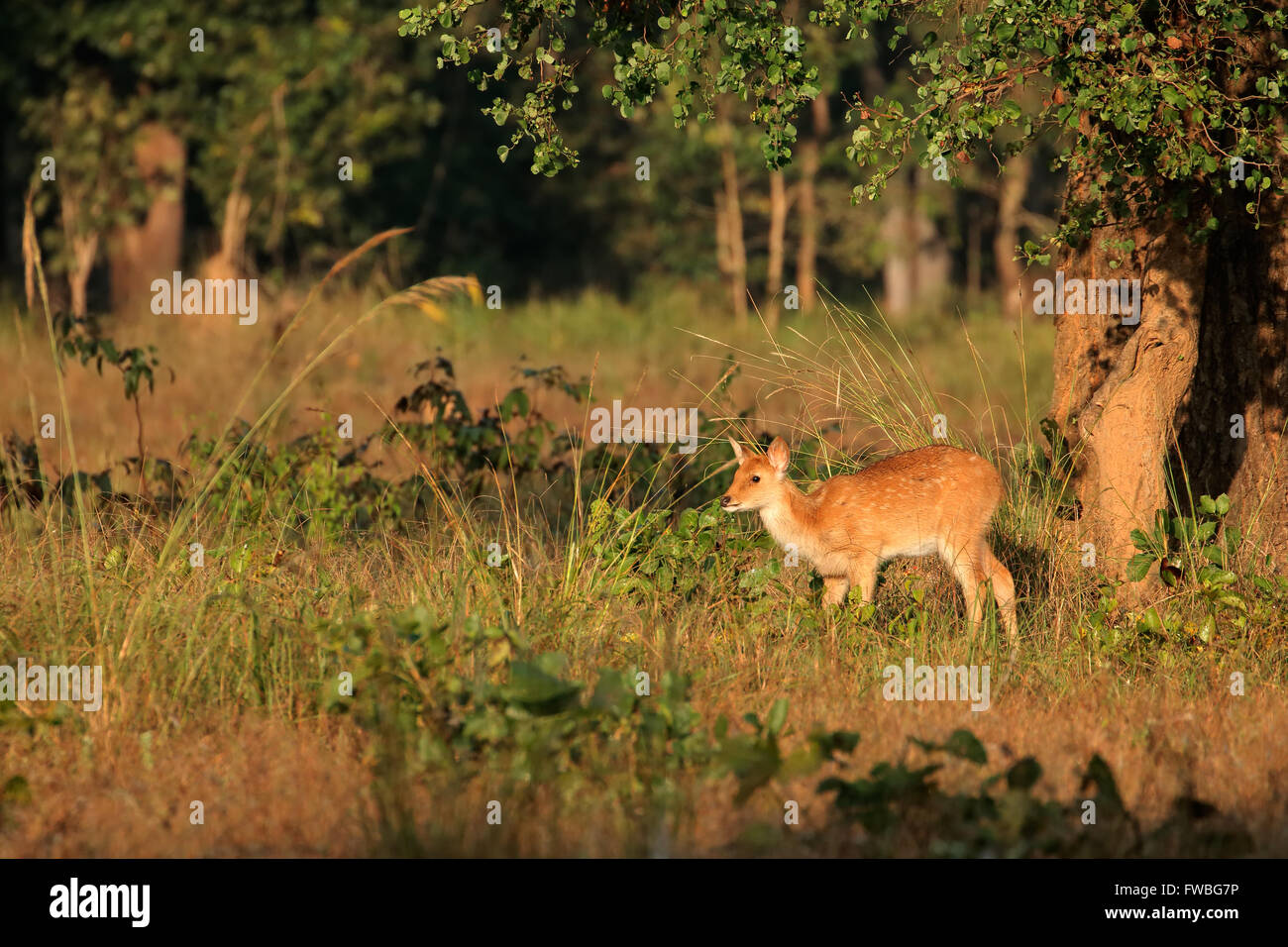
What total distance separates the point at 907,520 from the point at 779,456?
81 centimetres

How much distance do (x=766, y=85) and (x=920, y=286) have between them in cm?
2233

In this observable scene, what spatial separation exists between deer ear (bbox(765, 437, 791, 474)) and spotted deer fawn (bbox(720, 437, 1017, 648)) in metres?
0.01

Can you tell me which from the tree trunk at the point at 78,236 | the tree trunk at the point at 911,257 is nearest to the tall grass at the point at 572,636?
the tree trunk at the point at 78,236

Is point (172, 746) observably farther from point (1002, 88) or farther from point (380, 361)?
point (380, 361)

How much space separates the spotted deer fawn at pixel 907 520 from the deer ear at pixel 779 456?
10 millimetres

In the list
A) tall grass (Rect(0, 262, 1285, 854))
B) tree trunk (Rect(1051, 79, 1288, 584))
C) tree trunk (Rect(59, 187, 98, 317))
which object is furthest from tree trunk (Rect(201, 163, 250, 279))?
tree trunk (Rect(1051, 79, 1288, 584))

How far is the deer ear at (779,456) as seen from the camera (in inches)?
315

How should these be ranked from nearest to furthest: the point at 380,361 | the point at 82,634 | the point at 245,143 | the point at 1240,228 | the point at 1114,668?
the point at 82,634, the point at 1114,668, the point at 1240,228, the point at 380,361, the point at 245,143

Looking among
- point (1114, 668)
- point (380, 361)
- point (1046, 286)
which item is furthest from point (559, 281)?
point (1114, 668)

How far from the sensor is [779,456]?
8047mm

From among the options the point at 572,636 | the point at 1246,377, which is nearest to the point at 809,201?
the point at 1246,377

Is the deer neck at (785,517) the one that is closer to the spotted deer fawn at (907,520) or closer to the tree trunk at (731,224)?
the spotted deer fawn at (907,520)

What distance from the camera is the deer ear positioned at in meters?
8.00

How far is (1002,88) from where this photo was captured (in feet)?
23.0
